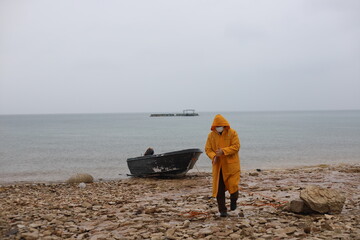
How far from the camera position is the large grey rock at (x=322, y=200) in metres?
6.76

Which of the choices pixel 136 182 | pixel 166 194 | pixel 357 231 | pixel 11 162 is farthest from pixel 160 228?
pixel 11 162

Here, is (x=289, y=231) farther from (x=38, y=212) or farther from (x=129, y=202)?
(x=38, y=212)

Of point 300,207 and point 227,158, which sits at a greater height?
point 227,158

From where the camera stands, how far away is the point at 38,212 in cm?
797

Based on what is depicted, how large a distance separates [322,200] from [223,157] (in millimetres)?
2255

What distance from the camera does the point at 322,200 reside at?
686 cm

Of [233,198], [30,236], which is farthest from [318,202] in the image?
[30,236]

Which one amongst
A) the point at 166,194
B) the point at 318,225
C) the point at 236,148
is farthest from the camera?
the point at 166,194

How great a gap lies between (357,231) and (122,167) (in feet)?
62.3

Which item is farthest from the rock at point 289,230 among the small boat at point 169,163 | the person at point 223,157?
the small boat at point 169,163

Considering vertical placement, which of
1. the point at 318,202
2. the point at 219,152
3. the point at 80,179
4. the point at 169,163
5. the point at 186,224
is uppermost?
the point at 219,152

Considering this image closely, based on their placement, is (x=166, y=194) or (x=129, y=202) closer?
(x=129, y=202)

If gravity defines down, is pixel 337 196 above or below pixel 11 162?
above

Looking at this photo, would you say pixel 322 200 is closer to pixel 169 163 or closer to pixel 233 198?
pixel 233 198
